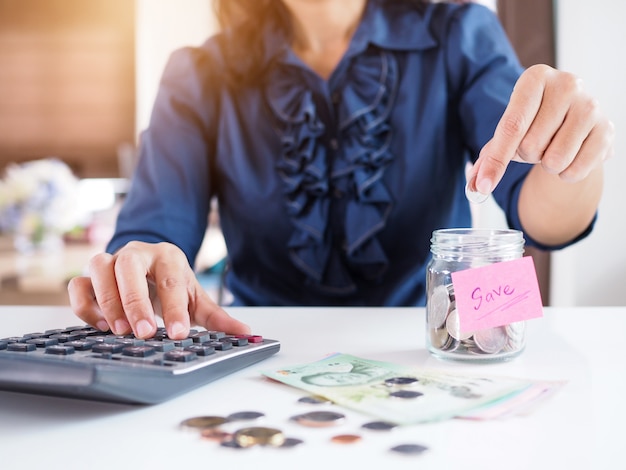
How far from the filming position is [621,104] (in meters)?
1.82

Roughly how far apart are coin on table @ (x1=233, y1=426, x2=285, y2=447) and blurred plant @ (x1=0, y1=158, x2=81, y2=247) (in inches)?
92.4

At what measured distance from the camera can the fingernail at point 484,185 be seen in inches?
25.0

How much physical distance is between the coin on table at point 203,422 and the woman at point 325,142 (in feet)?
1.97

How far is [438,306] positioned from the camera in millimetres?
608

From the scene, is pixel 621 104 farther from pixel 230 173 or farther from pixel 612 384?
pixel 612 384

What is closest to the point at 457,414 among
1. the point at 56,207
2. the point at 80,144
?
the point at 56,207

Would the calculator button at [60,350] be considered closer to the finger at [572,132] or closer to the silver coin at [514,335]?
the silver coin at [514,335]

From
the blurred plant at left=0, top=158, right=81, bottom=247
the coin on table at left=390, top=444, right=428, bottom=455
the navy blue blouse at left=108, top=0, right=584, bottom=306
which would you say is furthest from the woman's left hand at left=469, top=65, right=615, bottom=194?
the blurred plant at left=0, top=158, right=81, bottom=247

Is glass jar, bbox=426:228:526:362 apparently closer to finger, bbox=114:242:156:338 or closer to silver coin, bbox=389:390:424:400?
silver coin, bbox=389:390:424:400

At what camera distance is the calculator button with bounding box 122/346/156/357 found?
19.7 inches

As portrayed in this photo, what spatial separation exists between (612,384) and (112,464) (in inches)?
14.9

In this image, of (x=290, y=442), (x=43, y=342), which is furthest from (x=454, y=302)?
(x=43, y=342)

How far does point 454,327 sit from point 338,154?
1.89ft

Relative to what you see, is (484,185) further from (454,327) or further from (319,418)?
(319,418)
